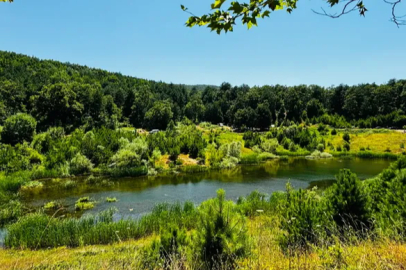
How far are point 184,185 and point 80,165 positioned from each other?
14557mm

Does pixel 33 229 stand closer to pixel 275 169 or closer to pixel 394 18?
pixel 394 18

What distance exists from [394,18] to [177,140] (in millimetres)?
46216

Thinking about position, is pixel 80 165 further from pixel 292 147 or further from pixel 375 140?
pixel 375 140

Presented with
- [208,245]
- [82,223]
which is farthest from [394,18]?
[82,223]

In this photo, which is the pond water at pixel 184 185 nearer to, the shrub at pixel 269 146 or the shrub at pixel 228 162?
the shrub at pixel 228 162

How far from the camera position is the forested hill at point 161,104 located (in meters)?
65.6

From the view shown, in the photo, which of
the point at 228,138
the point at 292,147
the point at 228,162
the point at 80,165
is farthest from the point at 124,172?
the point at 292,147

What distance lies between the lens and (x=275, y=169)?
41.6 meters

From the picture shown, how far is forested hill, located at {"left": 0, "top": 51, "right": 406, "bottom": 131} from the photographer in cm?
6556

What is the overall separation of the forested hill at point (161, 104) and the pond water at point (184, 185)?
37.5 m

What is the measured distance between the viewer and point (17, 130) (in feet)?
151

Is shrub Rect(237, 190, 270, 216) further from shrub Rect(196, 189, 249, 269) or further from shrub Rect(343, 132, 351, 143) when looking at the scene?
shrub Rect(343, 132, 351, 143)

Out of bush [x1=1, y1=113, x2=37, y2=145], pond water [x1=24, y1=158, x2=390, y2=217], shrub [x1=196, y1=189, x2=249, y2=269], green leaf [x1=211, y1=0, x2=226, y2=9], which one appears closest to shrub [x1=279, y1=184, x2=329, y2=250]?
shrub [x1=196, y1=189, x2=249, y2=269]

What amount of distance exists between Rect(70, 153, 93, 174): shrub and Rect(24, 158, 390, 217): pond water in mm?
2501
